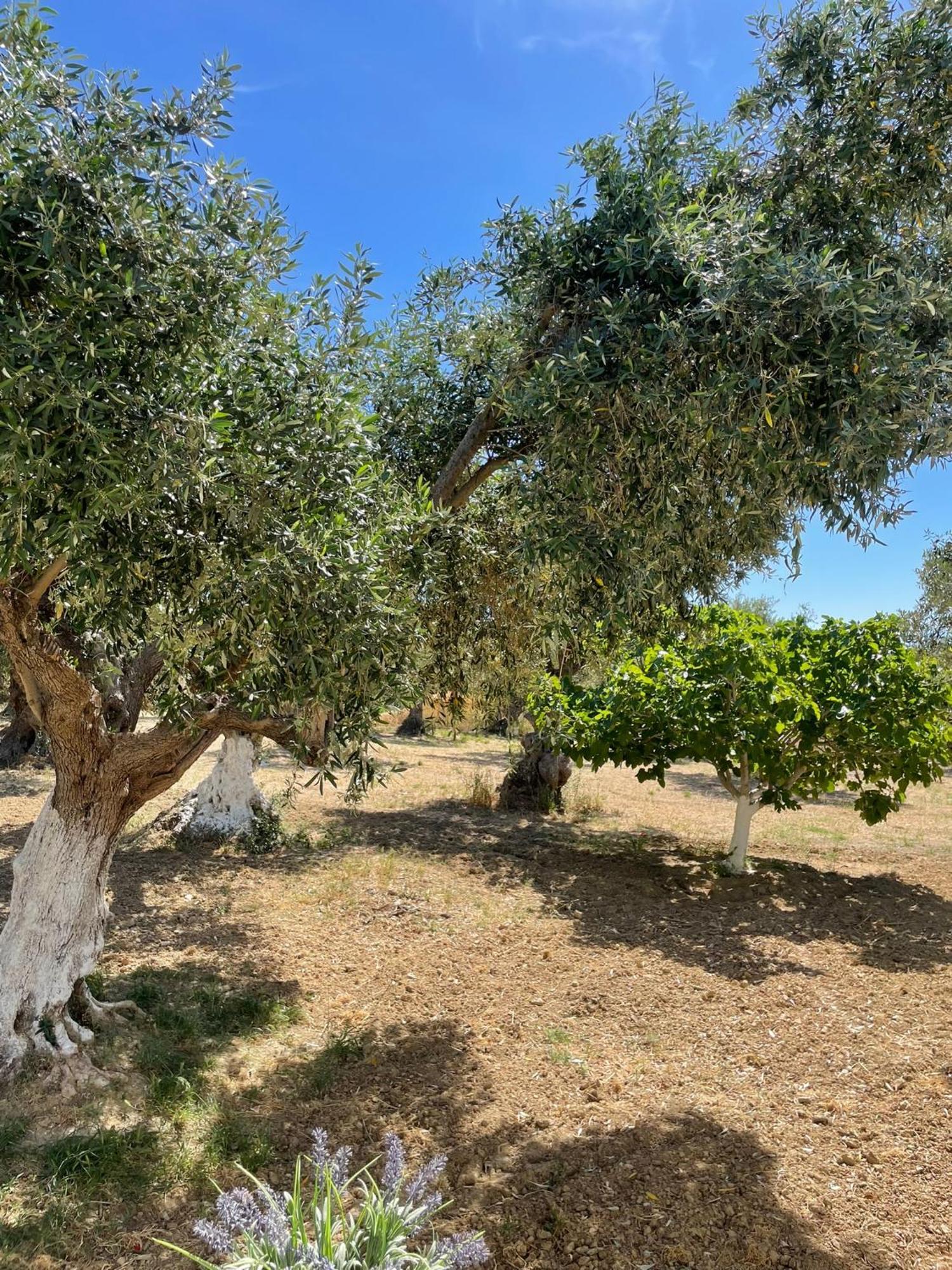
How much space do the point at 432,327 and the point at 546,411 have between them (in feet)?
16.5

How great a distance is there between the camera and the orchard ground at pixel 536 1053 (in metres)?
4.64

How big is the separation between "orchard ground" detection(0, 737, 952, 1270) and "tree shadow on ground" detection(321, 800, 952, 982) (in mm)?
62

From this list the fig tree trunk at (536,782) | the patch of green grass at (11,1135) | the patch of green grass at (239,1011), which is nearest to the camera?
the patch of green grass at (11,1135)

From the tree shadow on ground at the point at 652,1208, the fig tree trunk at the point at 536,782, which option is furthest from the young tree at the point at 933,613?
the tree shadow on ground at the point at 652,1208

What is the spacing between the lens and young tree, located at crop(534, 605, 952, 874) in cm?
1089

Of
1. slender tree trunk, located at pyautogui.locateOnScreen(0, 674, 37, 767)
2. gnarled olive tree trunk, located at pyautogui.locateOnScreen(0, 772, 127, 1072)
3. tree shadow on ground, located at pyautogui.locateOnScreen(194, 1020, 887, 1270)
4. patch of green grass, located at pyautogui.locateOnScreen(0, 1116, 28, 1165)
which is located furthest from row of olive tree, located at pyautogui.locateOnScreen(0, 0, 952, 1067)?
slender tree trunk, located at pyautogui.locateOnScreen(0, 674, 37, 767)

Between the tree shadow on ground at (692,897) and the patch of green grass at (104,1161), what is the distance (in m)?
5.42

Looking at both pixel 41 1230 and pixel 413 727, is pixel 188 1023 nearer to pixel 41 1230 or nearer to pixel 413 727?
pixel 41 1230

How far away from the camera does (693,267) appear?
4.76 meters

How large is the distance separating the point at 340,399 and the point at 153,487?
1360 millimetres

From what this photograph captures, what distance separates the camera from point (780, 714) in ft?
35.2

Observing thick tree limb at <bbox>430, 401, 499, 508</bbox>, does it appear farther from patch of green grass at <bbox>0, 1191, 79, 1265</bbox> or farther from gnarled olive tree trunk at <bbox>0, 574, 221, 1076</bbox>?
patch of green grass at <bbox>0, 1191, 79, 1265</bbox>

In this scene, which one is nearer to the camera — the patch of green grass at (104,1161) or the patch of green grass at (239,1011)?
the patch of green grass at (104,1161)

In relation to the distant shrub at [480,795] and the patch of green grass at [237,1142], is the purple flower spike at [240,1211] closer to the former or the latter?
the patch of green grass at [237,1142]
